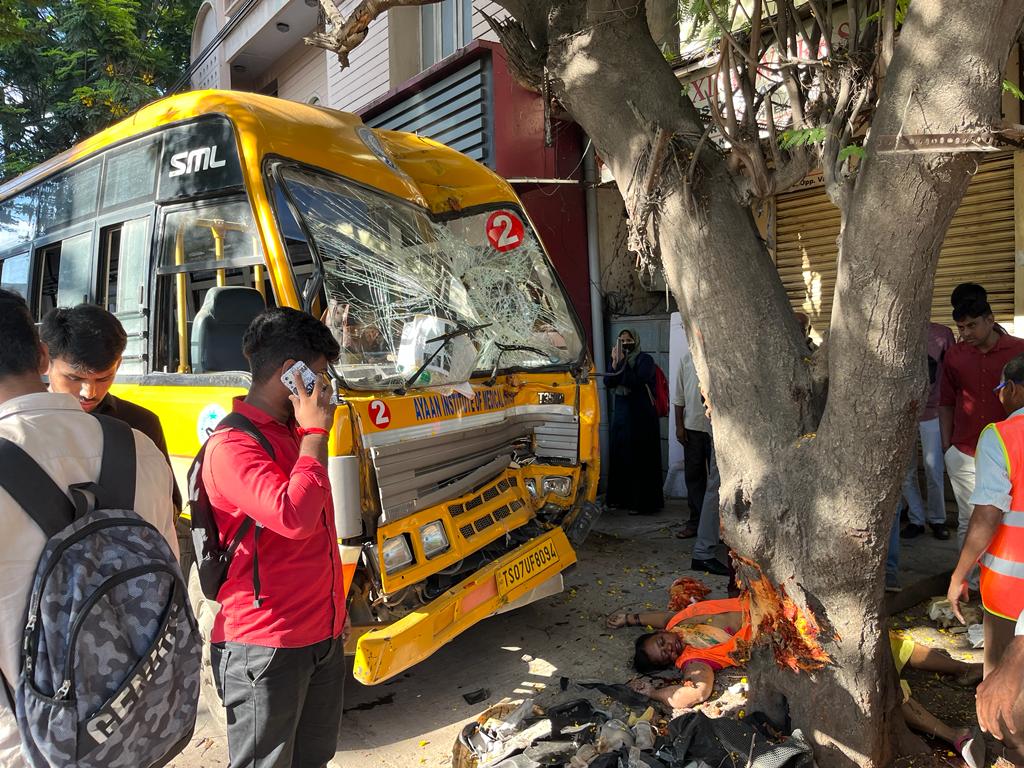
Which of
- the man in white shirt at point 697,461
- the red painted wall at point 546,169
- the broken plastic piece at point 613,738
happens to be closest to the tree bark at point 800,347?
the broken plastic piece at point 613,738

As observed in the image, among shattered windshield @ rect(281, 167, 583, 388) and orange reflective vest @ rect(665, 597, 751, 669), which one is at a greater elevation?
shattered windshield @ rect(281, 167, 583, 388)

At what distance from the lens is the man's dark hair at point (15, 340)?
1.65 metres

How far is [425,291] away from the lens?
13.2ft

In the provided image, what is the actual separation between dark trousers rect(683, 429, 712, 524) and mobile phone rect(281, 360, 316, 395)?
14.2ft

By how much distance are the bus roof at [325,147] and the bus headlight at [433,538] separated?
2.00 metres

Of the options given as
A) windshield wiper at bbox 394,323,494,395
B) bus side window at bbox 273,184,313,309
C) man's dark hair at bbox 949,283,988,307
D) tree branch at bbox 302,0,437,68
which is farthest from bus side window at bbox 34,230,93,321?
man's dark hair at bbox 949,283,988,307

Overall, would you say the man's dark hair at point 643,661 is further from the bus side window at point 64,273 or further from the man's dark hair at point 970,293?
the bus side window at point 64,273

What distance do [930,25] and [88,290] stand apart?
456cm

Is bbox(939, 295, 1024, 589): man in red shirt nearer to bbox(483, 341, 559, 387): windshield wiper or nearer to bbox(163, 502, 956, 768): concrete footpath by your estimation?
bbox(163, 502, 956, 768): concrete footpath

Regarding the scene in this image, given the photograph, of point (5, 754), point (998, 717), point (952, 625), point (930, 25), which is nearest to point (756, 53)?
point (930, 25)

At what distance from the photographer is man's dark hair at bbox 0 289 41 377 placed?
1652mm

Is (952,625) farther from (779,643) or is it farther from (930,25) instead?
(930,25)

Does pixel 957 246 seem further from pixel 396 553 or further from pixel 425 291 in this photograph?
pixel 396 553

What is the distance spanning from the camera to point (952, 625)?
4273 mm
